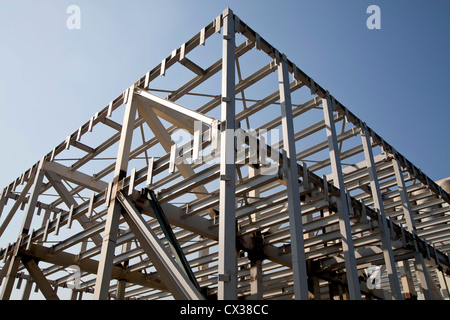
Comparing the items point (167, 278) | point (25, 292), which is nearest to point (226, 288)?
point (167, 278)

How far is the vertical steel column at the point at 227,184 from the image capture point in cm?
733

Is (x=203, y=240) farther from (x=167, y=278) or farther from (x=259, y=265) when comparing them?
(x=167, y=278)

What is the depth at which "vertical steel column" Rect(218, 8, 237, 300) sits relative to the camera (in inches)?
289

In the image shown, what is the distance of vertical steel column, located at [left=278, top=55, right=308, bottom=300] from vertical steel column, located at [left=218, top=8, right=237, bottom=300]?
6.06 ft

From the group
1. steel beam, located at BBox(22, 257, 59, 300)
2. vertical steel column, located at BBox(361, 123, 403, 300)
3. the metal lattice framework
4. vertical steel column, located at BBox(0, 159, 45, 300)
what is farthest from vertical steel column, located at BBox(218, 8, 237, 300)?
vertical steel column, located at BBox(0, 159, 45, 300)

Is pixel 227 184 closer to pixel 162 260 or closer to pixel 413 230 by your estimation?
pixel 162 260

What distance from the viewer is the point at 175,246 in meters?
8.92

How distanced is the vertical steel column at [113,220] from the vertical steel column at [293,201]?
4.30 metres

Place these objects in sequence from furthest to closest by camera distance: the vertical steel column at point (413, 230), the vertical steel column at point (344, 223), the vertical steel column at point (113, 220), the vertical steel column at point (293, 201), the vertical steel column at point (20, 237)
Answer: the vertical steel column at point (413, 230) < the vertical steel column at point (20, 237) < the vertical steel column at point (344, 223) < the vertical steel column at point (113, 220) < the vertical steel column at point (293, 201)

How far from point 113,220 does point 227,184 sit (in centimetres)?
353

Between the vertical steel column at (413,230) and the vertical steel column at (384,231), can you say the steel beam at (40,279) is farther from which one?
the vertical steel column at (413,230)

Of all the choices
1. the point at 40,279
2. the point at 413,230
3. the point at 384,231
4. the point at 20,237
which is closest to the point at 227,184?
the point at 384,231

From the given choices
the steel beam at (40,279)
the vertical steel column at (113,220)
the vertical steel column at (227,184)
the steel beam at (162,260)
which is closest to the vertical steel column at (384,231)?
the vertical steel column at (227,184)
